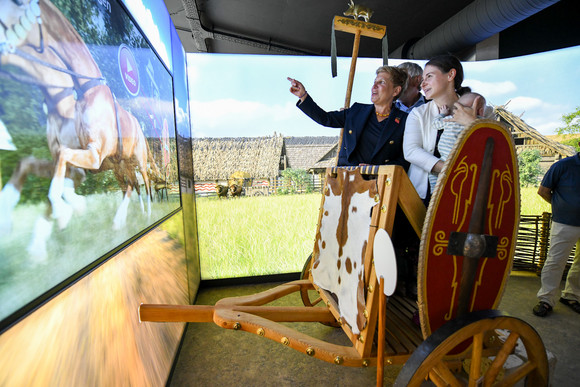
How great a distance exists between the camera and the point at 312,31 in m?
4.68

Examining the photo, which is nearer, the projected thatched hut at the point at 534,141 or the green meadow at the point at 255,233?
the green meadow at the point at 255,233

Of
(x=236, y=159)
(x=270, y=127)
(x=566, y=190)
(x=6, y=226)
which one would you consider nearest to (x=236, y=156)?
(x=236, y=159)

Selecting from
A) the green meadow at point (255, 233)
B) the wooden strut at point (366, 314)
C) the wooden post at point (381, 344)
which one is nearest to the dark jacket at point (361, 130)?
the wooden strut at point (366, 314)

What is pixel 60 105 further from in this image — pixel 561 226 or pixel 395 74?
pixel 561 226

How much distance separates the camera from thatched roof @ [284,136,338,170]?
3316 mm

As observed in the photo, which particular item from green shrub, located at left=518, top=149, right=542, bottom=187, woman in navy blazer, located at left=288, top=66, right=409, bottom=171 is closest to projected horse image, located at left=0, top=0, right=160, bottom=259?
woman in navy blazer, located at left=288, top=66, right=409, bottom=171

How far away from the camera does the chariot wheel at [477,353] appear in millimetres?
990

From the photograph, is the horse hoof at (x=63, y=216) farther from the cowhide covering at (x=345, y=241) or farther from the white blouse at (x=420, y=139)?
the white blouse at (x=420, y=139)

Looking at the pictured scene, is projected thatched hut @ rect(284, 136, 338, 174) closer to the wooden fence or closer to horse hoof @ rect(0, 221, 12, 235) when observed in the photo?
the wooden fence

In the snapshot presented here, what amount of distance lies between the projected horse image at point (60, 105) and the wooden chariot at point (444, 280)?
70cm

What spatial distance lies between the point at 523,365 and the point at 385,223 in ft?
3.07

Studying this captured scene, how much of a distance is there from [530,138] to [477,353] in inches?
145

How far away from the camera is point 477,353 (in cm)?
110

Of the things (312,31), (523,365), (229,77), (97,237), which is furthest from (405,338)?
(312,31)
